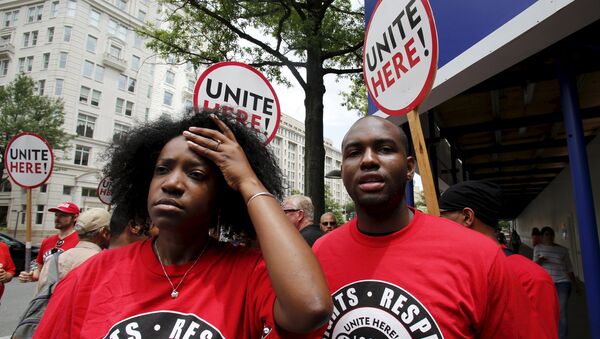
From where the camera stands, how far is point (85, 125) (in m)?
38.8

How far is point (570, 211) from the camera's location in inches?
489

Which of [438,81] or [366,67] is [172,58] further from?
[366,67]

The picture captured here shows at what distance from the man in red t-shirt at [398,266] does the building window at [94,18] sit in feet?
154

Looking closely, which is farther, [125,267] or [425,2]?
[425,2]

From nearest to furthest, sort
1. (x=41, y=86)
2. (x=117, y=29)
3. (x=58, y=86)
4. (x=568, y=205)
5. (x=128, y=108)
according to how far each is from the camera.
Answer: (x=568, y=205) < (x=58, y=86) < (x=41, y=86) < (x=128, y=108) < (x=117, y=29)

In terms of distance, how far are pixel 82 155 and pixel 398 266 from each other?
42.5 meters

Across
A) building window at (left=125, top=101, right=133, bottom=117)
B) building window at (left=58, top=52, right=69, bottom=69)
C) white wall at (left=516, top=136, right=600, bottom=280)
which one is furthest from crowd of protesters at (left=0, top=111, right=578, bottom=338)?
building window at (left=125, top=101, right=133, bottom=117)

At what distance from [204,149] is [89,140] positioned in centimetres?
4244

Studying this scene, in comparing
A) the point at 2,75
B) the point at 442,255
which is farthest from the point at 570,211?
the point at 2,75

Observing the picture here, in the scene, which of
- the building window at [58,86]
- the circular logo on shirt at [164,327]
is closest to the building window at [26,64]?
the building window at [58,86]

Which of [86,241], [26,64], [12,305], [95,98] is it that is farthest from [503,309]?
[26,64]

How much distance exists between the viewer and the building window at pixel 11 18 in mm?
42250

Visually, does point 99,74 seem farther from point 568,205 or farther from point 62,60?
point 568,205

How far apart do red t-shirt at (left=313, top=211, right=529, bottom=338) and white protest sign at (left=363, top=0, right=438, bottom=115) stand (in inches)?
32.4
